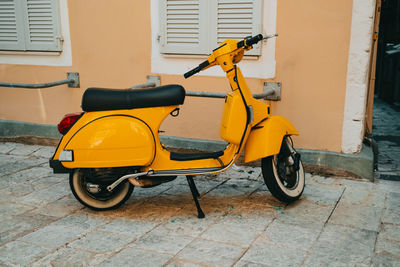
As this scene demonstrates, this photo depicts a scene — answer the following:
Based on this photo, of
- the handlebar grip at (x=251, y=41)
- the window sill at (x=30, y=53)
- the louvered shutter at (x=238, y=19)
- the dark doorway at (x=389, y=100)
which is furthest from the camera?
the window sill at (x=30, y=53)

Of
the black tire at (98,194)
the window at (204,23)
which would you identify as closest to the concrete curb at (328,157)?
the window at (204,23)

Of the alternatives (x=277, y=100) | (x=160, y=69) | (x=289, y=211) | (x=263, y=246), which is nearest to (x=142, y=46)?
(x=160, y=69)

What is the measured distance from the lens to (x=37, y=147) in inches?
257

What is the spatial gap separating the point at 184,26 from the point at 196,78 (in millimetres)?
667

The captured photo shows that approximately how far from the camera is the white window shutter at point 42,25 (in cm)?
625

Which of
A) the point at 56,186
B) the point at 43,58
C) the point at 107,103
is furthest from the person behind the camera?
the point at 43,58

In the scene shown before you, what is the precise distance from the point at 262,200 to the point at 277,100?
1418mm

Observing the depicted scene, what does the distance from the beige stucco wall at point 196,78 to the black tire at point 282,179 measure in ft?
3.33

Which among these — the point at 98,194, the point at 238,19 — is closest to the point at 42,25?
the point at 238,19

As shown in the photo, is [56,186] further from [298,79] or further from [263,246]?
[298,79]

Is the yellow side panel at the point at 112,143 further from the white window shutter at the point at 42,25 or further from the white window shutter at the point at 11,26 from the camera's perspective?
the white window shutter at the point at 11,26

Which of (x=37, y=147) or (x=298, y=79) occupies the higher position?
(x=298, y=79)

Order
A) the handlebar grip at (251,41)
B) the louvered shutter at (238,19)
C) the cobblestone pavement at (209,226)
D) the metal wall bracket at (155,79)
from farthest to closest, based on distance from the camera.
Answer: the metal wall bracket at (155,79)
the louvered shutter at (238,19)
the handlebar grip at (251,41)
the cobblestone pavement at (209,226)

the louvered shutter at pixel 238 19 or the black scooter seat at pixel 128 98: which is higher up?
the louvered shutter at pixel 238 19
